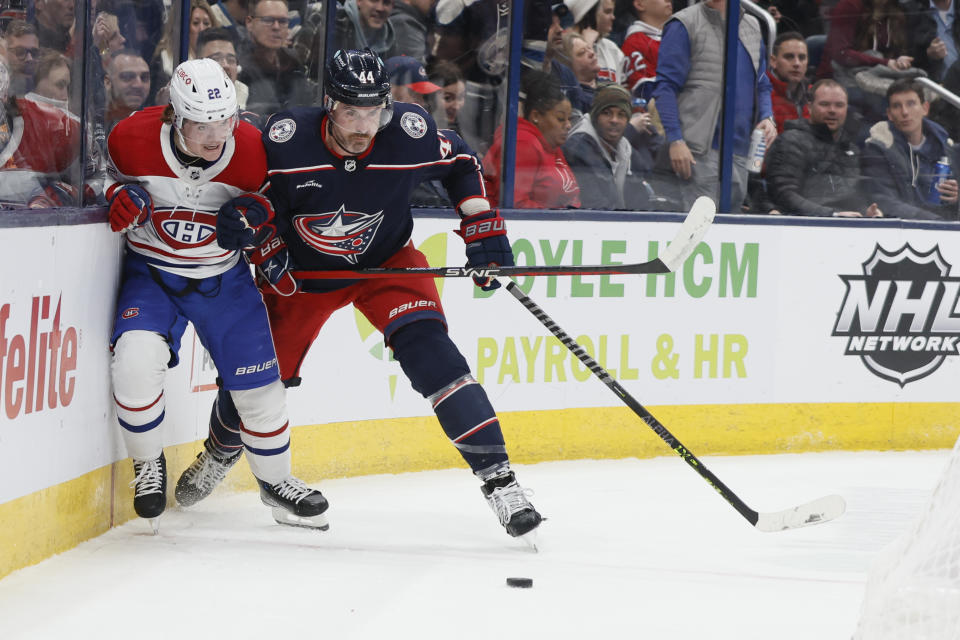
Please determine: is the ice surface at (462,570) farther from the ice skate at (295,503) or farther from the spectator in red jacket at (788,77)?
the spectator in red jacket at (788,77)

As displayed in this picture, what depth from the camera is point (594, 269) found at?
334 centimetres

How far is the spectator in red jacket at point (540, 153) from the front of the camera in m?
4.79

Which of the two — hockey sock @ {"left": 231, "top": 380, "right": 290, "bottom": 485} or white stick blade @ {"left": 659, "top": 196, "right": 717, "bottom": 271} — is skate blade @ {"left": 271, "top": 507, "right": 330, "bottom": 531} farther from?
white stick blade @ {"left": 659, "top": 196, "right": 717, "bottom": 271}

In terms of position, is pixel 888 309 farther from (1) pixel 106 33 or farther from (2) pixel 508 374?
(1) pixel 106 33

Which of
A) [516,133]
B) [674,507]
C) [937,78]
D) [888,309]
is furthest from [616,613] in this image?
[937,78]

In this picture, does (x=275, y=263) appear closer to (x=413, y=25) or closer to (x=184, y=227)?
(x=184, y=227)

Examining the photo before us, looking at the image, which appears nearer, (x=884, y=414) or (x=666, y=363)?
(x=666, y=363)

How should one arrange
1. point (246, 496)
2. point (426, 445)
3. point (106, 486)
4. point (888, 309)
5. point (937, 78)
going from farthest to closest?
point (937, 78) < point (888, 309) < point (426, 445) < point (246, 496) < point (106, 486)

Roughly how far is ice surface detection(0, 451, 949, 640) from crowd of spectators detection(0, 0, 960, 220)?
96 centimetres

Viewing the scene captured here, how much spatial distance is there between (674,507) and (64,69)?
7.09 ft

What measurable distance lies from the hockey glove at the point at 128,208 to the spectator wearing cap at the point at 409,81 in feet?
5.33

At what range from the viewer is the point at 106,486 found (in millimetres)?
3316

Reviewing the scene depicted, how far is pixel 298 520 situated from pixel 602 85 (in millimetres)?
2308

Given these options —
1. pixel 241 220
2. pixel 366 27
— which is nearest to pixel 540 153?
pixel 366 27
